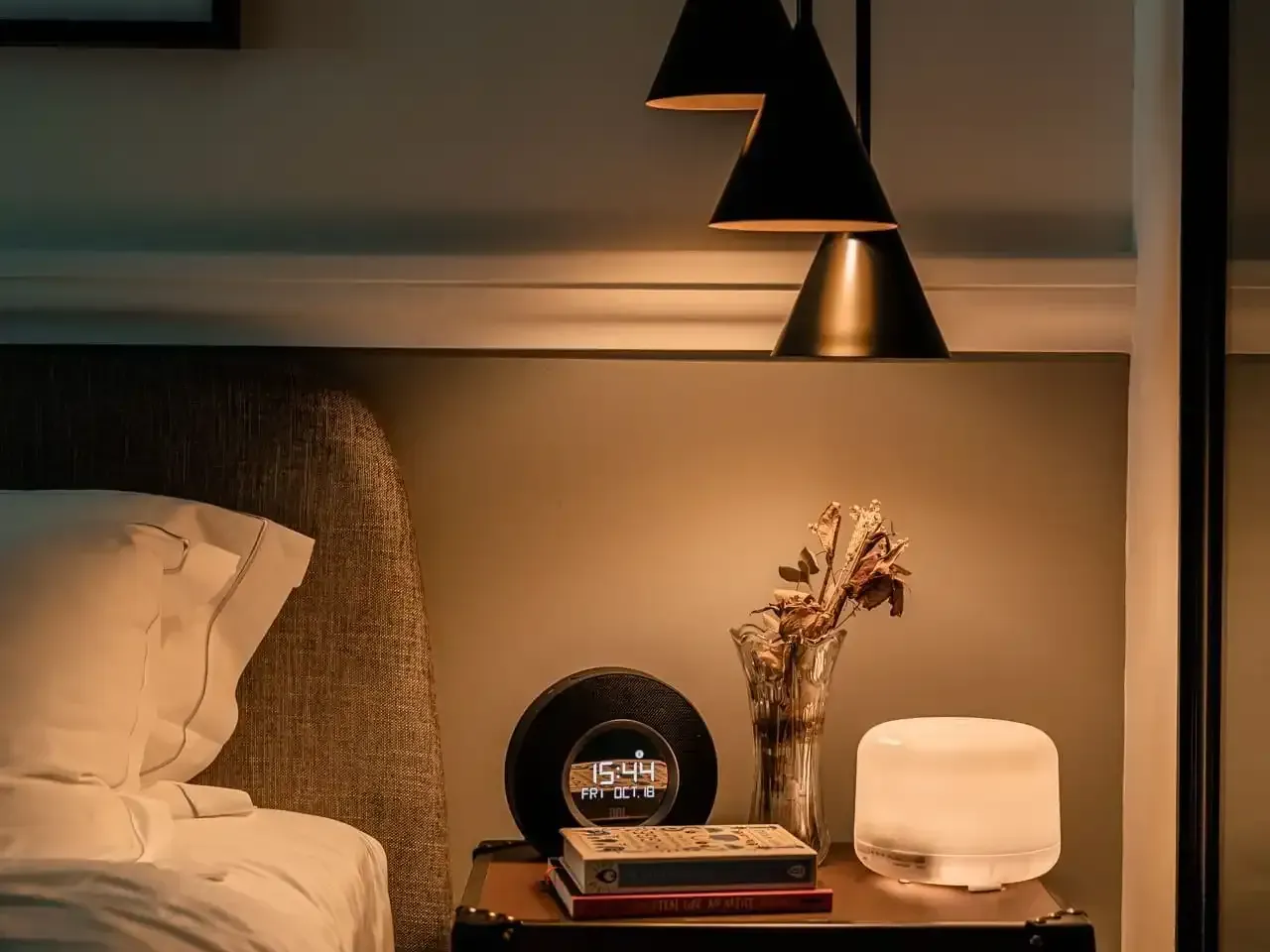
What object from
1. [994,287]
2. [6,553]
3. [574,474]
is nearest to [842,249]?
[994,287]

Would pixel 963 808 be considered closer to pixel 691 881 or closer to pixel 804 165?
pixel 691 881

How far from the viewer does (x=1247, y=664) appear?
186 centimetres

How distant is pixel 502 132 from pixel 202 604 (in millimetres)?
683

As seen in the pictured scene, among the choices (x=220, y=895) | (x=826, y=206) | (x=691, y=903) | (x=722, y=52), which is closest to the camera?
(x=220, y=895)

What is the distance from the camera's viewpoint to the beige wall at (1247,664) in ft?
5.95

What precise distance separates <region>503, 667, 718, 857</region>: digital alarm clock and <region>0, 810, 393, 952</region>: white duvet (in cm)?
21

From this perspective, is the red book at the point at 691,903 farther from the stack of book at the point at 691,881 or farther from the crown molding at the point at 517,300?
the crown molding at the point at 517,300

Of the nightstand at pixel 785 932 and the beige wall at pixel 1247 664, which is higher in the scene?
the beige wall at pixel 1247 664

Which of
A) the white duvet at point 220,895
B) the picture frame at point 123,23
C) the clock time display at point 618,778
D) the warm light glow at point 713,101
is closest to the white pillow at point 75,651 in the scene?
the white duvet at point 220,895

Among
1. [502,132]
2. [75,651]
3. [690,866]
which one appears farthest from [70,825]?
[502,132]

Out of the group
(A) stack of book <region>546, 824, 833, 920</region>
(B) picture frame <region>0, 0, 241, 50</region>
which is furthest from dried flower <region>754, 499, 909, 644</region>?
(B) picture frame <region>0, 0, 241, 50</region>

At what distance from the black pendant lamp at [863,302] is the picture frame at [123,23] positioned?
2.59ft

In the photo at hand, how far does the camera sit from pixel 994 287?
6.81ft

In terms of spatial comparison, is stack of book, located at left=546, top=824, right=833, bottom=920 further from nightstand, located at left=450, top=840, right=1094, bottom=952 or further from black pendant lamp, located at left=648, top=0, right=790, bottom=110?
black pendant lamp, located at left=648, top=0, right=790, bottom=110
